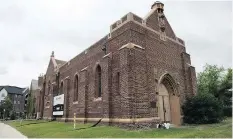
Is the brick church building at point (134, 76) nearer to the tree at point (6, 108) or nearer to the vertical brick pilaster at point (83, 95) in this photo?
the vertical brick pilaster at point (83, 95)

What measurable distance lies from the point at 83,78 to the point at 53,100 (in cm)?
991

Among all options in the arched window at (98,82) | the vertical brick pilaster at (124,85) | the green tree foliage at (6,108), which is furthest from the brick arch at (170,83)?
the green tree foliage at (6,108)

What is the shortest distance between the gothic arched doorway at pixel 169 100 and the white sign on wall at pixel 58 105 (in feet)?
41.5

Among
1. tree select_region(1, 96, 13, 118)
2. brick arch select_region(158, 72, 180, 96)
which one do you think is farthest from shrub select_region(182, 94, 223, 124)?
tree select_region(1, 96, 13, 118)

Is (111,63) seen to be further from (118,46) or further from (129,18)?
(129,18)

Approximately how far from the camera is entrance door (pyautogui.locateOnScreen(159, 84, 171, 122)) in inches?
672

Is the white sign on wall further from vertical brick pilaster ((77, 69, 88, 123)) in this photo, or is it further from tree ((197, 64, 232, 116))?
tree ((197, 64, 232, 116))

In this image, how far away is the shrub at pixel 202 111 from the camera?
17062 millimetres

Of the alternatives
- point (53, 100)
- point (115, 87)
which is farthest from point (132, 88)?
point (53, 100)

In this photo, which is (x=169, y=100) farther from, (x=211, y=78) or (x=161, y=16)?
(x=211, y=78)

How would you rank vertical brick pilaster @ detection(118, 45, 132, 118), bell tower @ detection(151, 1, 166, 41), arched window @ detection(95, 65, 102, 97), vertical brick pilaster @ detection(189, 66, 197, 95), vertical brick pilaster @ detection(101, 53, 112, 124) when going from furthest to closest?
vertical brick pilaster @ detection(189, 66, 197, 95), bell tower @ detection(151, 1, 166, 41), arched window @ detection(95, 65, 102, 97), vertical brick pilaster @ detection(101, 53, 112, 124), vertical brick pilaster @ detection(118, 45, 132, 118)

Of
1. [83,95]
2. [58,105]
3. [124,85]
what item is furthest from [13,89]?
[124,85]

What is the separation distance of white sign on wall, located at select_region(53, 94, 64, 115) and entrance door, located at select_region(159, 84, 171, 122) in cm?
1261

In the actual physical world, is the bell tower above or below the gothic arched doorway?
above
